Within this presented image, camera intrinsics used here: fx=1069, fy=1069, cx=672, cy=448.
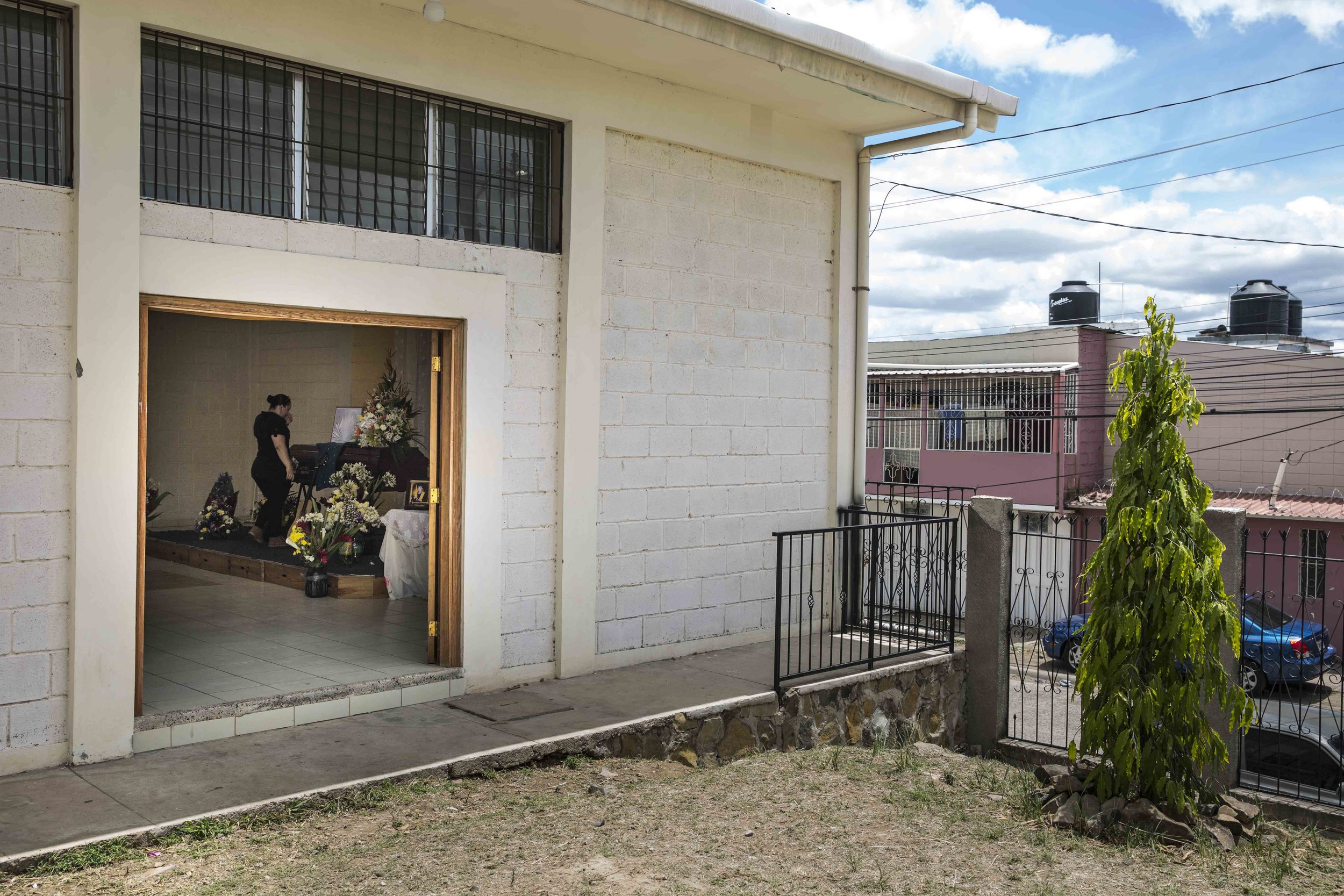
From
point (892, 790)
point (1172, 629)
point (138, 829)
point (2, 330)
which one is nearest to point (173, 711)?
point (138, 829)

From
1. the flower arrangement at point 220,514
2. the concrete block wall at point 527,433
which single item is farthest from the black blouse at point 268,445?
the concrete block wall at point 527,433

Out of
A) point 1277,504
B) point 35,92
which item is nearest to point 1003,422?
point 1277,504

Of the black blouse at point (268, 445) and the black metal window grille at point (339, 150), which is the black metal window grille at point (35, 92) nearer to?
the black metal window grille at point (339, 150)

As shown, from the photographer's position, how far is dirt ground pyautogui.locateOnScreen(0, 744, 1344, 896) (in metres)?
4.16

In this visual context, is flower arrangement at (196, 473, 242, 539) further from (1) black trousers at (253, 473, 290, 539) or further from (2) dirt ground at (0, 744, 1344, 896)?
(2) dirt ground at (0, 744, 1344, 896)

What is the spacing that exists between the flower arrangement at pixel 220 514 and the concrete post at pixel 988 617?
8.49 metres

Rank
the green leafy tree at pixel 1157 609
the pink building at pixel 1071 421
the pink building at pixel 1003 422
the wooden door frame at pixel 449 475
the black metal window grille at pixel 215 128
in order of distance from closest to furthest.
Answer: the green leafy tree at pixel 1157 609 < the black metal window grille at pixel 215 128 < the wooden door frame at pixel 449 475 < the pink building at pixel 1071 421 < the pink building at pixel 1003 422

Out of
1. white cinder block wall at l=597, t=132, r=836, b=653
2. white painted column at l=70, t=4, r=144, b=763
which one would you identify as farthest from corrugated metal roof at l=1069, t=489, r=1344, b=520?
white painted column at l=70, t=4, r=144, b=763

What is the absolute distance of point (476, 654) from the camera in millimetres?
6723

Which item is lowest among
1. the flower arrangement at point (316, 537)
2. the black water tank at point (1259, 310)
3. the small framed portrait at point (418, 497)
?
the flower arrangement at point (316, 537)

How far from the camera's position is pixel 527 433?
22.9 ft

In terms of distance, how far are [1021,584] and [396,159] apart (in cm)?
529

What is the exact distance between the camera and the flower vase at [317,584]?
32.1 feet

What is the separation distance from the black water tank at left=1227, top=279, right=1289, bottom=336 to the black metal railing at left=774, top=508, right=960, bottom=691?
2543 cm
